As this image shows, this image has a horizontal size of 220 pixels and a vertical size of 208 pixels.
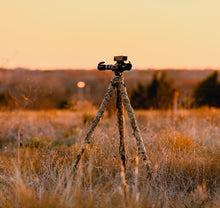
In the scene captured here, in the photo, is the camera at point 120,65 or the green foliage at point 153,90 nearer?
the camera at point 120,65

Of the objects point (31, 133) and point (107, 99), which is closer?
point (107, 99)

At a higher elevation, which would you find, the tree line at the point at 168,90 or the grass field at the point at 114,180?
the tree line at the point at 168,90

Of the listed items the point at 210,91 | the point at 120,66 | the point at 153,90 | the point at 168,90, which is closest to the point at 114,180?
the point at 120,66

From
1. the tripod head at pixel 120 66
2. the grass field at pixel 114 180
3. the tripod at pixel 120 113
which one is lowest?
the grass field at pixel 114 180

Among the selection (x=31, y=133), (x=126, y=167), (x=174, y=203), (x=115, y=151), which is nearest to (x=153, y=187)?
(x=174, y=203)

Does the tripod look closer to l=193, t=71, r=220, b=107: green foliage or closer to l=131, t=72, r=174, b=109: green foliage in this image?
l=131, t=72, r=174, b=109: green foliage

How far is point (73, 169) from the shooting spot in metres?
4.74

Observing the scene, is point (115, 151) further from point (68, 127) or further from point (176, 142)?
point (68, 127)

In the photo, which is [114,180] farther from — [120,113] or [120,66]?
[120,66]

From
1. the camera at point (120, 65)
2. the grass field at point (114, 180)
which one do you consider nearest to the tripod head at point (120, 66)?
the camera at point (120, 65)

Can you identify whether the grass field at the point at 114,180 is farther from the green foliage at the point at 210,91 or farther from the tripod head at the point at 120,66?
the green foliage at the point at 210,91

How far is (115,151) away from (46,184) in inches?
51.3

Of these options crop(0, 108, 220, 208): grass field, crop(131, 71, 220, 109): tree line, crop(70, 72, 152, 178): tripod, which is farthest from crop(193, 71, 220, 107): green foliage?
crop(70, 72, 152, 178): tripod

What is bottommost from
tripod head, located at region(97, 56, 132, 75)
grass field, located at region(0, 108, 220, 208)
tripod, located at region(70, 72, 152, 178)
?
grass field, located at region(0, 108, 220, 208)
